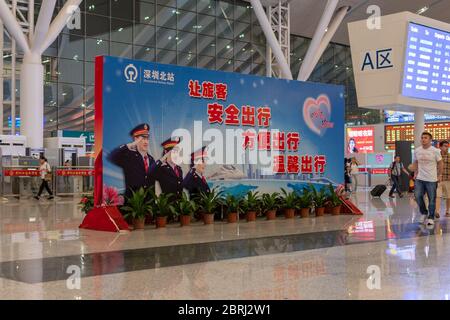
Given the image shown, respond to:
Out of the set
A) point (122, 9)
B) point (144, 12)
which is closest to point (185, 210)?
point (122, 9)

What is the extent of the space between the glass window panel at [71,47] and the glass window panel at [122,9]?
261 cm

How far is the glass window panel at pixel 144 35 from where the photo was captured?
34344mm

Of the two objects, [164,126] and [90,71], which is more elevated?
[90,71]

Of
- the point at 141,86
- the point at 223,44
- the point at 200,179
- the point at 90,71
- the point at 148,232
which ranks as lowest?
the point at 148,232

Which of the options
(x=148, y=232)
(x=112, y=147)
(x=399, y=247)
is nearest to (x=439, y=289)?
(x=399, y=247)

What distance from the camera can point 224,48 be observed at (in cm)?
3778

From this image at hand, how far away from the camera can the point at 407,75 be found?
56.6 ft

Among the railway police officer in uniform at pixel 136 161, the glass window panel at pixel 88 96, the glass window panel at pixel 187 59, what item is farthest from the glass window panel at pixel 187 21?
the railway police officer in uniform at pixel 136 161

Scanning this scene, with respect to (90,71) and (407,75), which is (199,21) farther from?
(407,75)

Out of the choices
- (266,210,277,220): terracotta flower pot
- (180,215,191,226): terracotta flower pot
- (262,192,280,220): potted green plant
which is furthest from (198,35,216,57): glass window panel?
(180,215,191,226): terracotta flower pot

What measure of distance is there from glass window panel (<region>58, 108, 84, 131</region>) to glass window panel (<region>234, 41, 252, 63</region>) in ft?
36.3

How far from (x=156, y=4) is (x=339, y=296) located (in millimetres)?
32241

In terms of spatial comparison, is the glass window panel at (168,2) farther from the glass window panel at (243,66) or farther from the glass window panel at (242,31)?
the glass window panel at (243,66)
